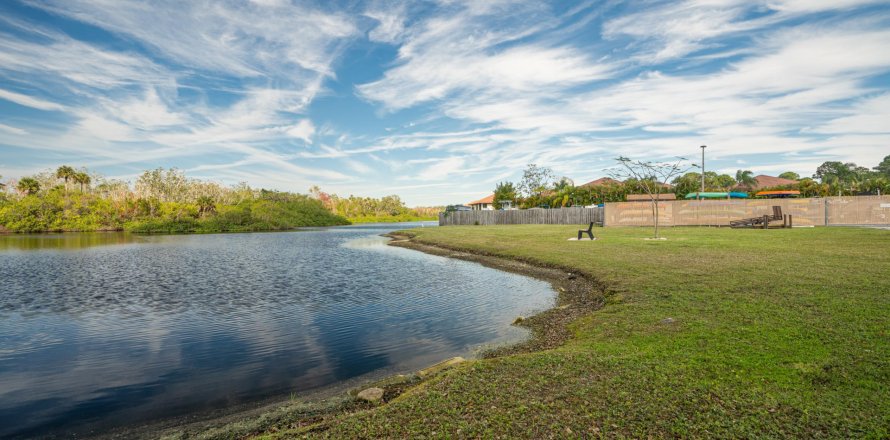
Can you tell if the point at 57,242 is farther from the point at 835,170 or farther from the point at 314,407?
the point at 835,170

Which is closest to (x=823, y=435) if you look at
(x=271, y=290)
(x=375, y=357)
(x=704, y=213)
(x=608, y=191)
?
(x=375, y=357)

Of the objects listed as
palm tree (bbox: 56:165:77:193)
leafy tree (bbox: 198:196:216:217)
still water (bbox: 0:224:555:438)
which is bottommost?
still water (bbox: 0:224:555:438)

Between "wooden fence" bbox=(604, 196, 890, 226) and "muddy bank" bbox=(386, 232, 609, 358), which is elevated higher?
"wooden fence" bbox=(604, 196, 890, 226)

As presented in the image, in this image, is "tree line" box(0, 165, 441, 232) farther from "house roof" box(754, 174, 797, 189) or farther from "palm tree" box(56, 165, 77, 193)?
"house roof" box(754, 174, 797, 189)

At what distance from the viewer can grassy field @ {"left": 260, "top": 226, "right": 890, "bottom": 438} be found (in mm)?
4031

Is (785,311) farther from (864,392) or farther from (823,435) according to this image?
(823,435)

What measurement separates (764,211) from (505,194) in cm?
4469

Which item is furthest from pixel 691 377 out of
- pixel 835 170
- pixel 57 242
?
pixel 835 170

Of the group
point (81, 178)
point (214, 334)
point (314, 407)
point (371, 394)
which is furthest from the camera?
point (81, 178)

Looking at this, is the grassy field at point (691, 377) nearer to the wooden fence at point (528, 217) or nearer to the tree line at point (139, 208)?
the wooden fence at point (528, 217)

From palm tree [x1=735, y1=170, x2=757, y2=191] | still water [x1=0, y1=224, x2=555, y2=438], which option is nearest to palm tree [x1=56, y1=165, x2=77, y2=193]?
still water [x1=0, y1=224, x2=555, y2=438]

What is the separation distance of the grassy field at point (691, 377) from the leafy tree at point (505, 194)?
66359 millimetres

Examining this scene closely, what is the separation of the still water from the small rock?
3.47 ft

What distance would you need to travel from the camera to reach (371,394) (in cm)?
565
